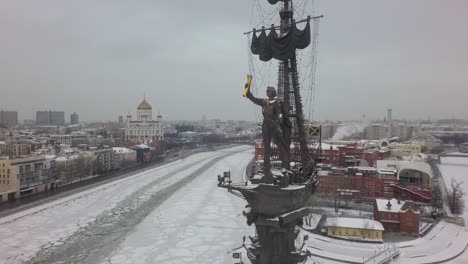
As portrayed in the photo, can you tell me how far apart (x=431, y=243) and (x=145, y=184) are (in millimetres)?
34633

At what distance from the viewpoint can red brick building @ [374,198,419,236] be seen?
27078 mm

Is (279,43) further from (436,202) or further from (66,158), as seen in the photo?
(66,158)

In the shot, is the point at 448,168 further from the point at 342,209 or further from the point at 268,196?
the point at 268,196

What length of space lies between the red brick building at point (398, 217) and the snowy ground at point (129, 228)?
10.8 meters

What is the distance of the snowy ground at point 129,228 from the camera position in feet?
72.0

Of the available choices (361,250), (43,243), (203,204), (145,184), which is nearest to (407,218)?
(361,250)

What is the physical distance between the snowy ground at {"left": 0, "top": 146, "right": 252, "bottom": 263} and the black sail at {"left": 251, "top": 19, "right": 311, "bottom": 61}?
48.1 ft

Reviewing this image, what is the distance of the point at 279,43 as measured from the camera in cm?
955

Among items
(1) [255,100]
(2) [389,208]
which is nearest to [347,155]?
(2) [389,208]

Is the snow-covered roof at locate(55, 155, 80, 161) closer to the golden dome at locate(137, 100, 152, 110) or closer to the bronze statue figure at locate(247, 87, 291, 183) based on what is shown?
the bronze statue figure at locate(247, 87, 291, 183)

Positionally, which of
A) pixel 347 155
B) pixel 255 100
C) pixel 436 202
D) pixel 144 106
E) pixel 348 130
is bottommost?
pixel 436 202

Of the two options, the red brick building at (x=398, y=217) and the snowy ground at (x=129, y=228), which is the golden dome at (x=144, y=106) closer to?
the snowy ground at (x=129, y=228)

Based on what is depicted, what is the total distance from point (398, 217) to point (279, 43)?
77.1ft

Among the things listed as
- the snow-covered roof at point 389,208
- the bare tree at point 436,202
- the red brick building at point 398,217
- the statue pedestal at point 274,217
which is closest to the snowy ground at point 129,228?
the red brick building at point 398,217
